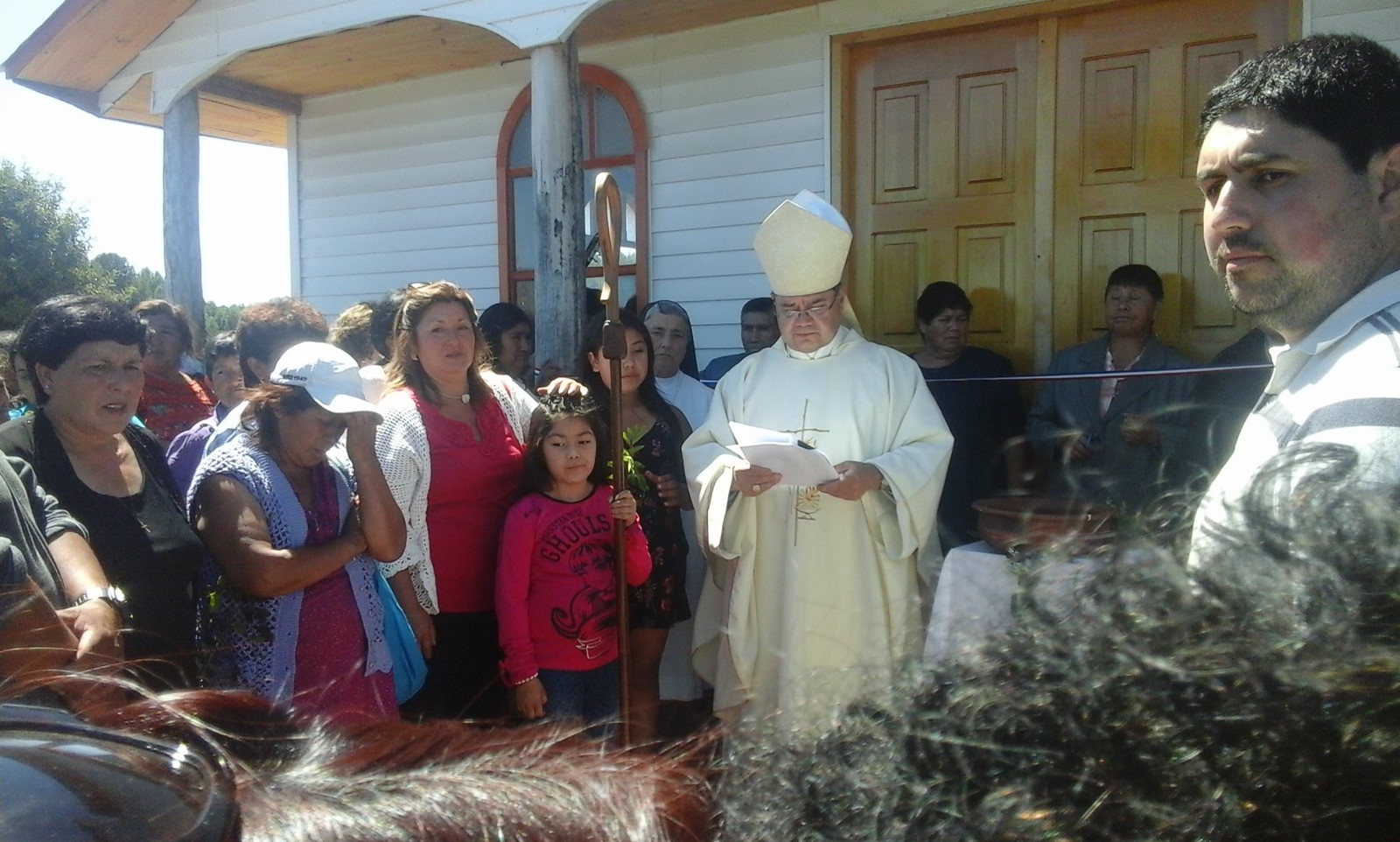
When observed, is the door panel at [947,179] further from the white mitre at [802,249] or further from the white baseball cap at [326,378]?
the white baseball cap at [326,378]

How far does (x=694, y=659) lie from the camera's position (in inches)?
143

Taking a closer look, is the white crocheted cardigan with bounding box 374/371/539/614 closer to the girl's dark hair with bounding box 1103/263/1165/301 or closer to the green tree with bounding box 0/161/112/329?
the girl's dark hair with bounding box 1103/263/1165/301

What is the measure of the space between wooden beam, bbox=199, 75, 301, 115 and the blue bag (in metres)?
5.38

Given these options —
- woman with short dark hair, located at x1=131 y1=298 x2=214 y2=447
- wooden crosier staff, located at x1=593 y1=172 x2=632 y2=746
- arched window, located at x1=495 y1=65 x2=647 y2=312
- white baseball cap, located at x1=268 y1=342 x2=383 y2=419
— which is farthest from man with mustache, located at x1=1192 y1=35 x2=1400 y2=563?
arched window, located at x1=495 y1=65 x2=647 y2=312

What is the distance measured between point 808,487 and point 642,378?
2.61ft

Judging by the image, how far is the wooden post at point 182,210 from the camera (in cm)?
642

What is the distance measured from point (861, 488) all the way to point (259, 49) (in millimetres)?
5116

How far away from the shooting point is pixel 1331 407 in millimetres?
1031

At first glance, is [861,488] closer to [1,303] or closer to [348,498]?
[348,498]

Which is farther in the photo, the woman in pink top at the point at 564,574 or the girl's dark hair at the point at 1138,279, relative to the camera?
the girl's dark hair at the point at 1138,279

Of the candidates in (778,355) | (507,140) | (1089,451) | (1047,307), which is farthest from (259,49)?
(1089,451)

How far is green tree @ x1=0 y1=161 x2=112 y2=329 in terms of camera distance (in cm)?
2611

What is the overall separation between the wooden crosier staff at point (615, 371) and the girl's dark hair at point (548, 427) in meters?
0.16

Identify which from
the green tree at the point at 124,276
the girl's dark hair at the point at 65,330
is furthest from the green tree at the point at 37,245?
the girl's dark hair at the point at 65,330
